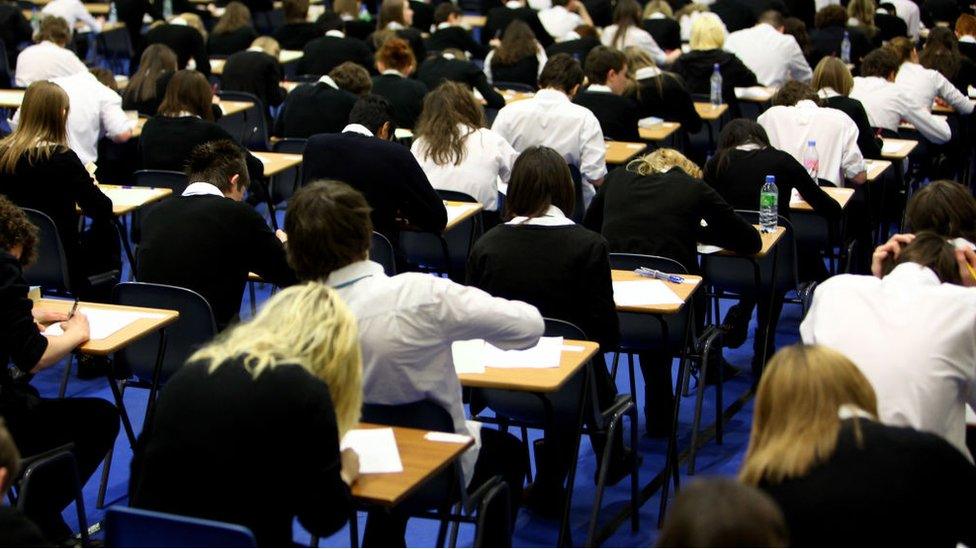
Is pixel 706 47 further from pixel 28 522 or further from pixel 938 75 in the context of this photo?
pixel 28 522

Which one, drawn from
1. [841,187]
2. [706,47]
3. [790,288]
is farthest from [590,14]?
[790,288]

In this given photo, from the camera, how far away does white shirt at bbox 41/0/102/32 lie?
12969mm

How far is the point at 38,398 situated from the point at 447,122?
3.04m

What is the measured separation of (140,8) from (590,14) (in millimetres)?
4906

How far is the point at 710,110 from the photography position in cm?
957

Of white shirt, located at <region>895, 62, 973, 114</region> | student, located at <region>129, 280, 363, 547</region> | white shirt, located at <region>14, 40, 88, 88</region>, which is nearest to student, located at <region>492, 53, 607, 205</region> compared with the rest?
white shirt, located at <region>895, 62, 973, 114</region>

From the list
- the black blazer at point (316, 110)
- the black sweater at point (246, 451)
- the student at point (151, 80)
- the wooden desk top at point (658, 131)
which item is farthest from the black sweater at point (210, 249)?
the wooden desk top at point (658, 131)

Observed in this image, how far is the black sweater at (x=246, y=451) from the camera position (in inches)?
119

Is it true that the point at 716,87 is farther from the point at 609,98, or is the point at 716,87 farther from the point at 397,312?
the point at 397,312

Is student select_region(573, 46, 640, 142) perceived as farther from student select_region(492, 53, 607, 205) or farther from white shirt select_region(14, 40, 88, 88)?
white shirt select_region(14, 40, 88, 88)

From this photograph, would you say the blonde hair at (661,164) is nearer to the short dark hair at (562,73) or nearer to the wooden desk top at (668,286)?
the wooden desk top at (668,286)

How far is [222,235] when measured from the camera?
482cm

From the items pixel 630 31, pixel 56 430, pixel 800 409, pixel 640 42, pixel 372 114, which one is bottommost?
pixel 640 42

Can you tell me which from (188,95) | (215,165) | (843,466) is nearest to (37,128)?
(188,95)
